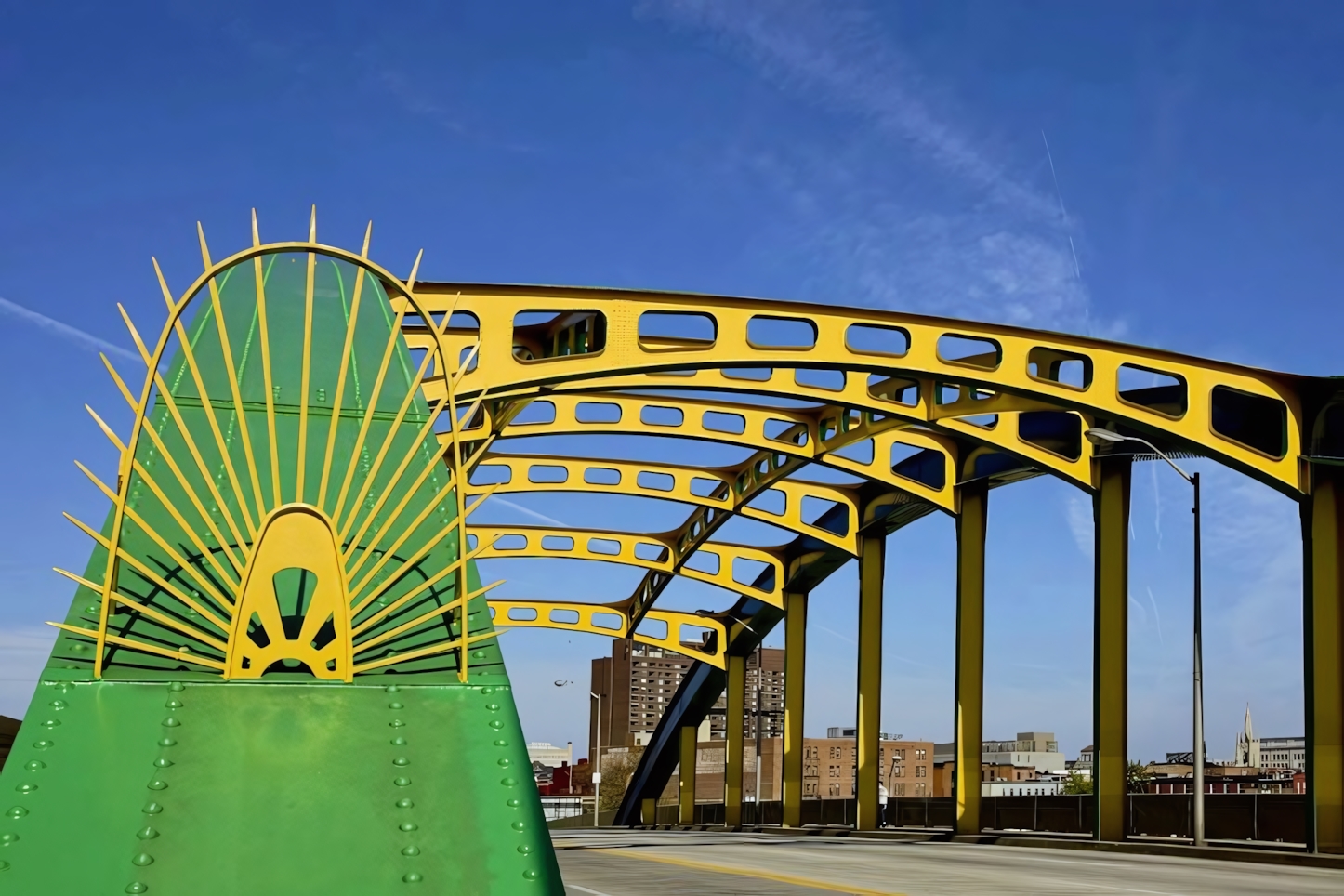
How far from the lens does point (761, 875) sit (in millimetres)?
17094

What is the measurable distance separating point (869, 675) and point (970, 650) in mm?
5763

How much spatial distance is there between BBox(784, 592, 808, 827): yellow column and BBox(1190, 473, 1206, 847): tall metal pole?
1869cm

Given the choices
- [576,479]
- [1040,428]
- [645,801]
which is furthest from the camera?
[645,801]

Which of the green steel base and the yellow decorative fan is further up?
the yellow decorative fan

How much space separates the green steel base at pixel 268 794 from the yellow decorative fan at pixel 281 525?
224 mm

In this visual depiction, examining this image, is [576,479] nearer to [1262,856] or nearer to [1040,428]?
[1040,428]

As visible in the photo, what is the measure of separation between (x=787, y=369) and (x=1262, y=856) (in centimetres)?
1065

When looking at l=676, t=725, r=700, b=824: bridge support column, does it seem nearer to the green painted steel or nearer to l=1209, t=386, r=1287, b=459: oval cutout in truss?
l=1209, t=386, r=1287, b=459: oval cutout in truss

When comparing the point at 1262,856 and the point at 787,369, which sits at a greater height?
the point at 787,369

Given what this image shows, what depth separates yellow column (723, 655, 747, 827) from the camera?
48.2 m

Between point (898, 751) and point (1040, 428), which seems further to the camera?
point (898, 751)

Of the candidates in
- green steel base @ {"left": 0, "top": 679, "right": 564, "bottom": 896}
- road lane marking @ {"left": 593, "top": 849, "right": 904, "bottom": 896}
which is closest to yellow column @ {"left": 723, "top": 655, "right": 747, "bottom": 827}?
road lane marking @ {"left": 593, "top": 849, "right": 904, "bottom": 896}

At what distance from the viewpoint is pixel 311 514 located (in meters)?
5.87

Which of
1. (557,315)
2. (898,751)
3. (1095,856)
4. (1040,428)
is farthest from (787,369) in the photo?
(898,751)
